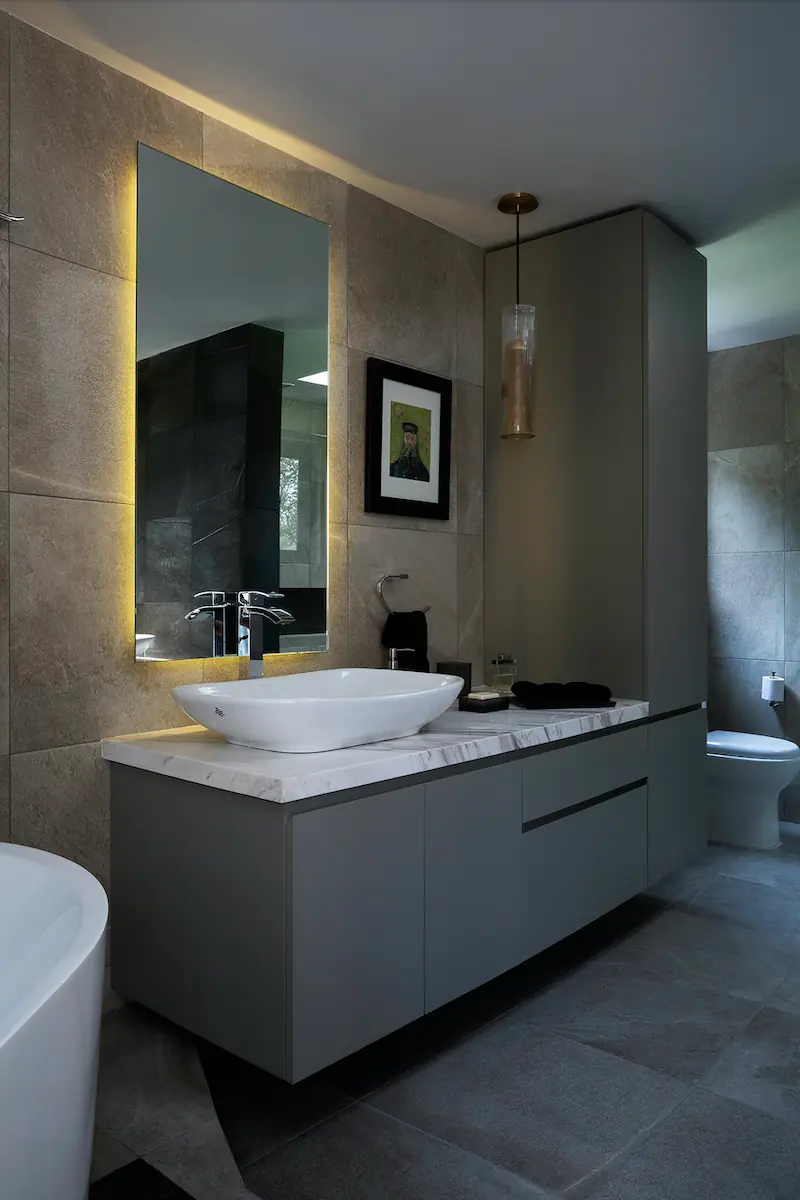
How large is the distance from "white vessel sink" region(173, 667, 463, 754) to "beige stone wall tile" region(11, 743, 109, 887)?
0.35 m

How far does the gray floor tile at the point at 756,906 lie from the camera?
2.98 m

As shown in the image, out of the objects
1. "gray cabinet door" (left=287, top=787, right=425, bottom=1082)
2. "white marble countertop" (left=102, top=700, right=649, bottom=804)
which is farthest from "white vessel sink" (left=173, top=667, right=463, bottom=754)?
"gray cabinet door" (left=287, top=787, right=425, bottom=1082)

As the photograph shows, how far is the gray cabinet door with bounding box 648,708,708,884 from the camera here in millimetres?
3031

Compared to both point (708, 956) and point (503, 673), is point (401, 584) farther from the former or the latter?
point (708, 956)

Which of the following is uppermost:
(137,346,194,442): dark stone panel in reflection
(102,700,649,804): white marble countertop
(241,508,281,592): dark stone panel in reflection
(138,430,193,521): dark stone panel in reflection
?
(137,346,194,442): dark stone panel in reflection

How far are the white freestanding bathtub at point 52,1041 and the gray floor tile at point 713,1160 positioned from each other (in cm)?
104

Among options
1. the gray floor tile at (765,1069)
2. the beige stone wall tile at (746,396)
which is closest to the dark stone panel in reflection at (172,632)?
the gray floor tile at (765,1069)

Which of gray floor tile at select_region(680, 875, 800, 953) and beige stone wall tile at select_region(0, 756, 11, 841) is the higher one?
beige stone wall tile at select_region(0, 756, 11, 841)

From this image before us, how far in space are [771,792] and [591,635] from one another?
1478mm

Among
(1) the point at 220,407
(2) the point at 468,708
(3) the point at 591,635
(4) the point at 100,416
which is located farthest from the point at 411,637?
A: (4) the point at 100,416

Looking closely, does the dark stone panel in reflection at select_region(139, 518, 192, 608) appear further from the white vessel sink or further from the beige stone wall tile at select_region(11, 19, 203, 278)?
the beige stone wall tile at select_region(11, 19, 203, 278)

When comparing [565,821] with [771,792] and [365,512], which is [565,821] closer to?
[365,512]

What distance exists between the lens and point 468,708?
2717 millimetres

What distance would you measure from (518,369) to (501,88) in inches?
32.0
